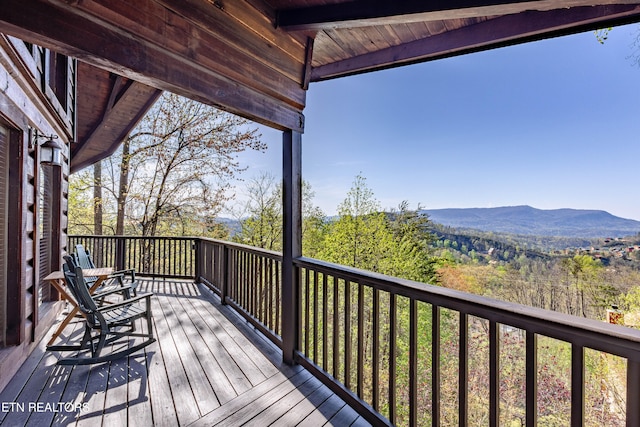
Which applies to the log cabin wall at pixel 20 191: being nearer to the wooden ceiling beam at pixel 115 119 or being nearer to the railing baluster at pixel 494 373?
the wooden ceiling beam at pixel 115 119

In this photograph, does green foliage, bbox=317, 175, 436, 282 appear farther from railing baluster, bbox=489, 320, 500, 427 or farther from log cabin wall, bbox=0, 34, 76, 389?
railing baluster, bbox=489, 320, 500, 427

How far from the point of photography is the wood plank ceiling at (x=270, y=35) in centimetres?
135

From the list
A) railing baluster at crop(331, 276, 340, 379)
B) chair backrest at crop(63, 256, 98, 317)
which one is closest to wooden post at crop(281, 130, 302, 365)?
railing baluster at crop(331, 276, 340, 379)

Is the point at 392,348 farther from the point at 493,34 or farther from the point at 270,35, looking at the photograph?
the point at 270,35

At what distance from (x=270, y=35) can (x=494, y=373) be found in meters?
2.49

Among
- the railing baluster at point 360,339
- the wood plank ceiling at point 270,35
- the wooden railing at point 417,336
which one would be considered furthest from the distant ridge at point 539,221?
the railing baluster at point 360,339

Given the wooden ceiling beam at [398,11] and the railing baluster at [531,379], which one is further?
the wooden ceiling beam at [398,11]

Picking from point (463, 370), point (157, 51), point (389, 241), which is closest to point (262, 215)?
point (389, 241)

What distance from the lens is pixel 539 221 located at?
73.4 ft

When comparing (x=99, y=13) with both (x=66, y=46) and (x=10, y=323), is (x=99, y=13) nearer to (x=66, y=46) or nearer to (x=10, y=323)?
(x=66, y=46)

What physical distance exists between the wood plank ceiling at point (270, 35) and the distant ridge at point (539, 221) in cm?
1573

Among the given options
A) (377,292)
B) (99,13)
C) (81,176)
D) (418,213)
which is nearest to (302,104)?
(99,13)

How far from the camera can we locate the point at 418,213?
55.0ft

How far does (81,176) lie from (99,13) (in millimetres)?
11047
